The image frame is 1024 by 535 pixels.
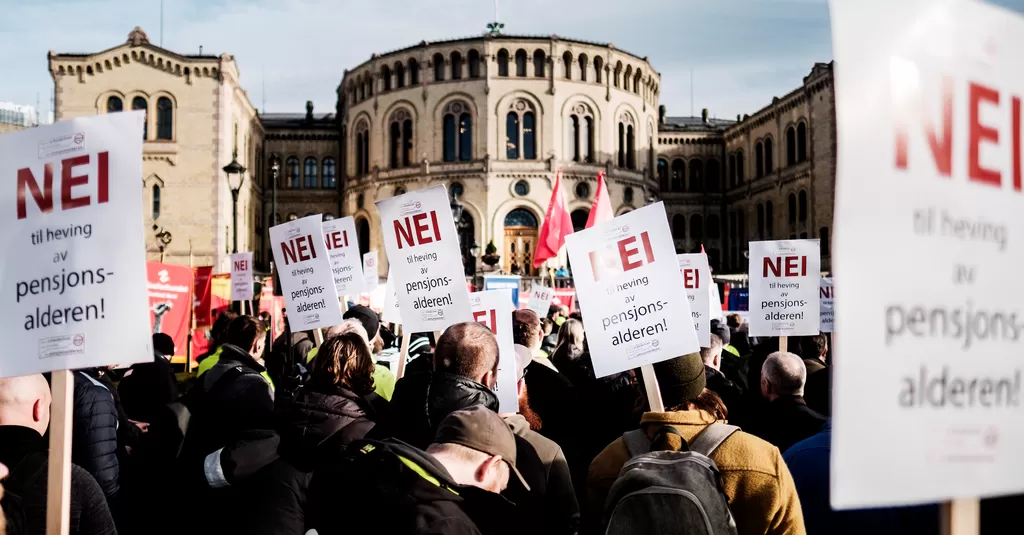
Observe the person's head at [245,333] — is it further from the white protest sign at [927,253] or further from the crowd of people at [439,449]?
the white protest sign at [927,253]

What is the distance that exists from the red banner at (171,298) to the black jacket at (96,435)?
8.51 m

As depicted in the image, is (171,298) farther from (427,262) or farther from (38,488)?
(38,488)

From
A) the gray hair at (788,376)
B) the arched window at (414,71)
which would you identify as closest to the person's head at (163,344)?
the gray hair at (788,376)

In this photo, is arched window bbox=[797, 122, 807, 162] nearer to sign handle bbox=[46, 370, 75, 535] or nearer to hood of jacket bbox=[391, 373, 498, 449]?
hood of jacket bbox=[391, 373, 498, 449]

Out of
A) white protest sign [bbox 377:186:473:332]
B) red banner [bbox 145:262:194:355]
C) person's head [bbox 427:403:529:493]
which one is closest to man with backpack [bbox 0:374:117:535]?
person's head [bbox 427:403:529:493]

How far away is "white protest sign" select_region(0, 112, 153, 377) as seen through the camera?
2932 millimetres

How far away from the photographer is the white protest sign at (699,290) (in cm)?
686

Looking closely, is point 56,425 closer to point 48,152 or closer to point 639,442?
point 48,152

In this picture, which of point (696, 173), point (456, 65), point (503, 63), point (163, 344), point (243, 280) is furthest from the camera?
point (696, 173)

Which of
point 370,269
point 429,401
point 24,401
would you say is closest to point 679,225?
point 370,269

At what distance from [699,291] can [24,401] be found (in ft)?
20.4

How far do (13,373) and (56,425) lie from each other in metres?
0.34

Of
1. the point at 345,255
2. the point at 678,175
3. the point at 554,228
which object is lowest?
the point at 345,255

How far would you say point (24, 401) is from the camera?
10.3ft
